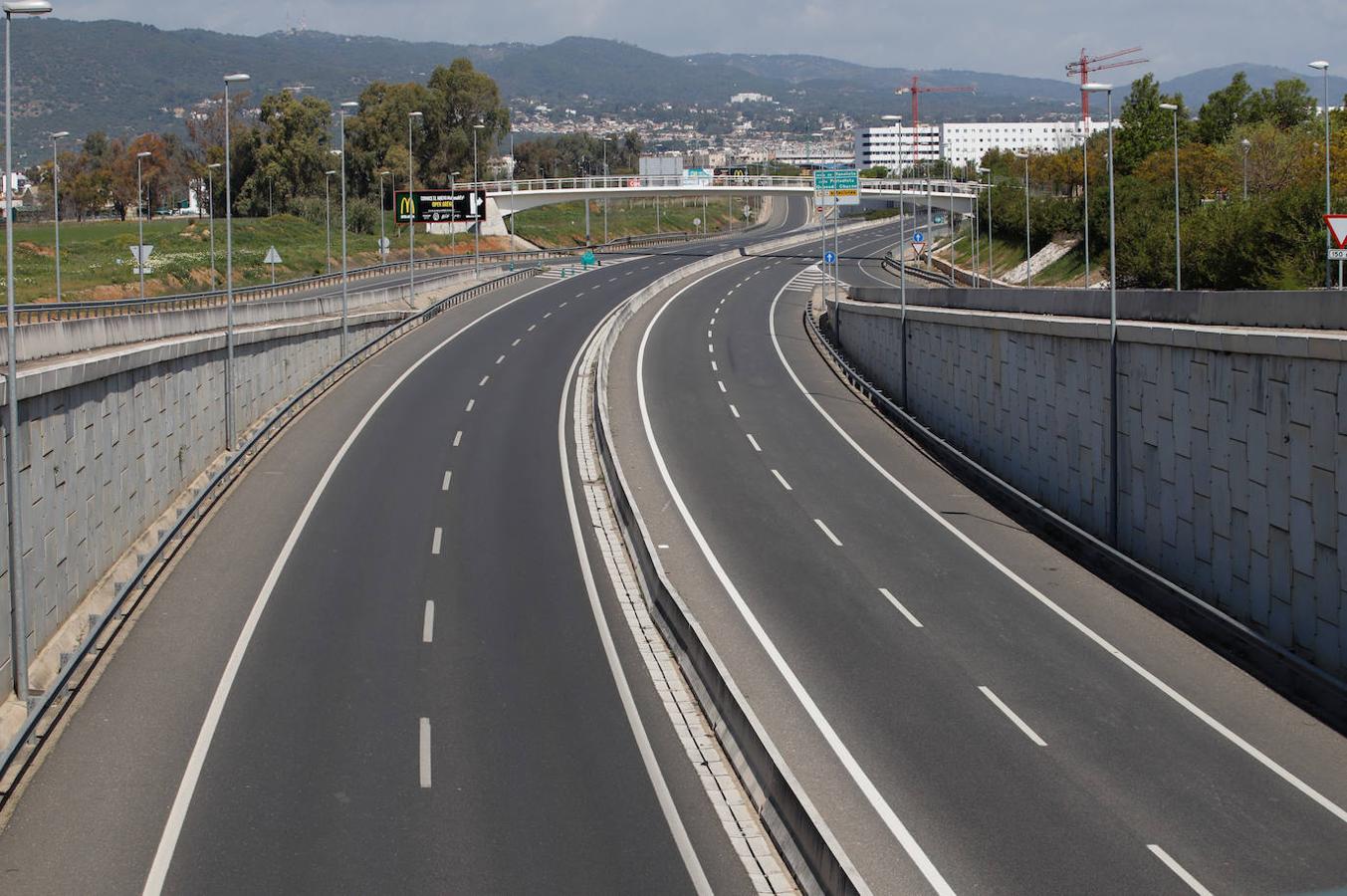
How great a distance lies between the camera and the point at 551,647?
2509 centimetres

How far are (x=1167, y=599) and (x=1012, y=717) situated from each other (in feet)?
22.5

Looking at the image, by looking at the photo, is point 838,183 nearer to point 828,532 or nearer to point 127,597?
point 828,532

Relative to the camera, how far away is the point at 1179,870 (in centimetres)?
1586

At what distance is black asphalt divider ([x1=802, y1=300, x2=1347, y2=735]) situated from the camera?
21453 mm

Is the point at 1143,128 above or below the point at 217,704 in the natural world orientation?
above

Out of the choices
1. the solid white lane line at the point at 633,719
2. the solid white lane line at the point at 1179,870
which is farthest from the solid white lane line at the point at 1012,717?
the solid white lane line at the point at 633,719

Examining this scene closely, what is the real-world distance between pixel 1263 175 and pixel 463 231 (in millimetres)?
74720

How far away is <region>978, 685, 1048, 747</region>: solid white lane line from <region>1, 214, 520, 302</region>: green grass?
180ft

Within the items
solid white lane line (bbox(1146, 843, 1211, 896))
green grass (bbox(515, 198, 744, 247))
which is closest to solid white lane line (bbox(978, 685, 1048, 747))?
solid white lane line (bbox(1146, 843, 1211, 896))

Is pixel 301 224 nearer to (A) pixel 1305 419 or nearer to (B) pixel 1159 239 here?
(B) pixel 1159 239

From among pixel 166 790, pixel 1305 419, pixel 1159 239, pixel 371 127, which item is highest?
pixel 371 127

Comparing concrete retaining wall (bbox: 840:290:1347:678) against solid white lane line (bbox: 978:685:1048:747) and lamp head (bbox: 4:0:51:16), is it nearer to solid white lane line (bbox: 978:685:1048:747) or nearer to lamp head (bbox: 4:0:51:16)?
solid white lane line (bbox: 978:685:1048:747)

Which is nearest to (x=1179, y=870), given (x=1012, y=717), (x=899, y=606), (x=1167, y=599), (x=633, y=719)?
(x=1012, y=717)

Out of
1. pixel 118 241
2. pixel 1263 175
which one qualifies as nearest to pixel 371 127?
pixel 118 241
